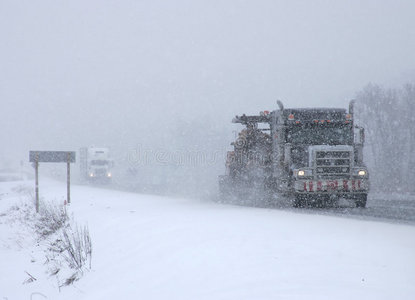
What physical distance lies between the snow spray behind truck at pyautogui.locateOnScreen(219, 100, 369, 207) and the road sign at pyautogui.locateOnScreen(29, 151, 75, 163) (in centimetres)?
818

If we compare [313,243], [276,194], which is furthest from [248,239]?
[276,194]

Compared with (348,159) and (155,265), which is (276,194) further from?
(155,265)

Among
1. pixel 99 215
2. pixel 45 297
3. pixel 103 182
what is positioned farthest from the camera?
pixel 103 182

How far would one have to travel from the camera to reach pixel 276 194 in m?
15.6

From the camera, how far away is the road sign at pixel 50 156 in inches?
649

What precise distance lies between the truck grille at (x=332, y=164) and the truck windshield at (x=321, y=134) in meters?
0.77

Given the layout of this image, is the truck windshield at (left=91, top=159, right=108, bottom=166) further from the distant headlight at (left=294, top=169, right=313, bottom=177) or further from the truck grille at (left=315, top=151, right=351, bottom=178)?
the truck grille at (left=315, top=151, right=351, bottom=178)

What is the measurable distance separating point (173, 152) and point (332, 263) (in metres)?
65.8

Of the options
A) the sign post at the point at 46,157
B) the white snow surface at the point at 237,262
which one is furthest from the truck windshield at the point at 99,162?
the white snow surface at the point at 237,262

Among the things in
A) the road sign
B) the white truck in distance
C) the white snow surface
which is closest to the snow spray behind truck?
the white snow surface

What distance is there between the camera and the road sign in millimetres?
16491

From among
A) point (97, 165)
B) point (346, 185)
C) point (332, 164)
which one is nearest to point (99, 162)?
point (97, 165)

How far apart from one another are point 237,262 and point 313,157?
822 centimetres

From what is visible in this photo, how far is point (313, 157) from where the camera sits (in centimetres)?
1362
